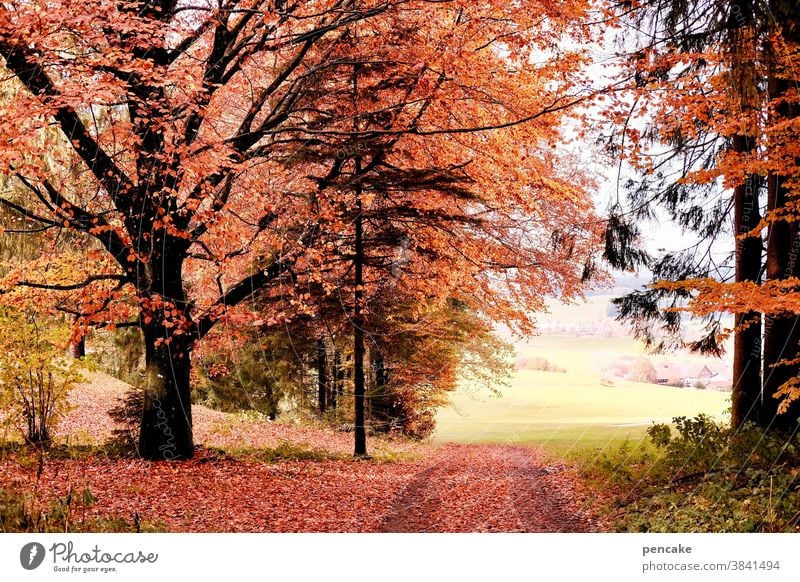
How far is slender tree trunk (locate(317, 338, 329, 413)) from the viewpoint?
7.94 m

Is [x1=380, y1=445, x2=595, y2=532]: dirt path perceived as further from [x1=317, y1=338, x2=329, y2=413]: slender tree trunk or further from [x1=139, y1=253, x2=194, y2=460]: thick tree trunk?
[x1=139, y1=253, x2=194, y2=460]: thick tree trunk

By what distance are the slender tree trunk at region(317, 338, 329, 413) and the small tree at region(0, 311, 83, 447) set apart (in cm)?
278

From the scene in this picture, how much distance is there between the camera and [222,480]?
624 centimetres

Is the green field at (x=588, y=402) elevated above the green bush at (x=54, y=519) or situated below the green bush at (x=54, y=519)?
above

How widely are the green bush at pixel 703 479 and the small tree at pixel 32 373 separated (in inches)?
205

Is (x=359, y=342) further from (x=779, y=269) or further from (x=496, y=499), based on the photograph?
(x=779, y=269)

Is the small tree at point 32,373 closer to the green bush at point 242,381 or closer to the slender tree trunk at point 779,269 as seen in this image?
the green bush at point 242,381

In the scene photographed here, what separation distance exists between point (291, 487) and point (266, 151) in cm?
384

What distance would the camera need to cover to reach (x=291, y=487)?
20.3ft

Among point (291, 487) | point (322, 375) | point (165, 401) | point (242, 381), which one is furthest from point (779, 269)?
point (165, 401)

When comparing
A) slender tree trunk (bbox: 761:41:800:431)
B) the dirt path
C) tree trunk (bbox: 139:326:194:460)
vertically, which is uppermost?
slender tree trunk (bbox: 761:41:800:431)

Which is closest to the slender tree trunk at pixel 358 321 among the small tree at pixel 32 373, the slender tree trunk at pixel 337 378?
the slender tree trunk at pixel 337 378

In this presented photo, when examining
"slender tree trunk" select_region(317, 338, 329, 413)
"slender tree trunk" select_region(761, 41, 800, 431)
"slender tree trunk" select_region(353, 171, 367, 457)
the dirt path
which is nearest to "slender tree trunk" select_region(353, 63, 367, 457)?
"slender tree trunk" select_region(353, 171, 367, 457)

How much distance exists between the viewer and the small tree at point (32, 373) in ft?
19.7
